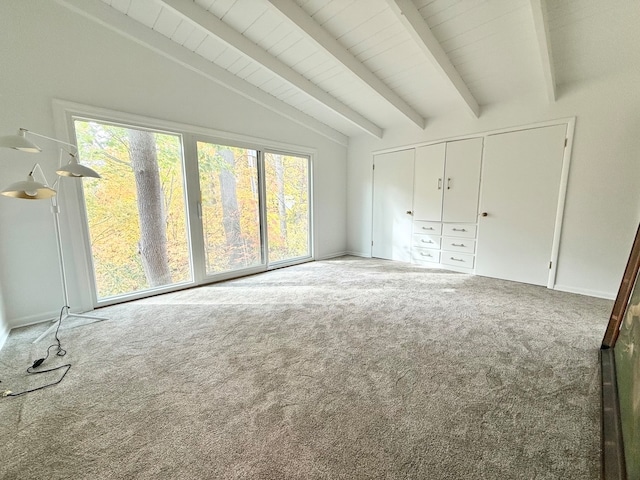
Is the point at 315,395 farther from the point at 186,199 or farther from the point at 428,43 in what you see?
→ the point at 428,43

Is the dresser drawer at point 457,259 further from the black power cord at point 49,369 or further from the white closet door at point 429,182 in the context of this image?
the black power cord at point 49,369

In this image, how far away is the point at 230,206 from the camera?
3648mm

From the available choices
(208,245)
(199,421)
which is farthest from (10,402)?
(208,245)

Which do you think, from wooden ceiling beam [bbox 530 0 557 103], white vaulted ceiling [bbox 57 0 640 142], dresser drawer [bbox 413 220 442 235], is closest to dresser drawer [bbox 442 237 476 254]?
dresser drawer [bbox 413 220 442 235]

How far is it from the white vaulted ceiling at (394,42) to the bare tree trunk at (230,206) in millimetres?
971

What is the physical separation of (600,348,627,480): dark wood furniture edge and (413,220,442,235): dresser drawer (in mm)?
2623

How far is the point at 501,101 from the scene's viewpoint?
336 cm

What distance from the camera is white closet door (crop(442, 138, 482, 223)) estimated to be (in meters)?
3.65

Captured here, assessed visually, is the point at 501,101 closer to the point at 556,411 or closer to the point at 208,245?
the point at 556,411

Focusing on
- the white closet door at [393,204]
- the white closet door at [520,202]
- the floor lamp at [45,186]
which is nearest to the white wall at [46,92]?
the floor lamp at [45,186]

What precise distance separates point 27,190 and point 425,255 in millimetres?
4601

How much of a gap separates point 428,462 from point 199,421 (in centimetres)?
110

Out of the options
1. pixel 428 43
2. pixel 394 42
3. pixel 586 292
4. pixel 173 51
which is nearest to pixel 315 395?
pixel 428 43

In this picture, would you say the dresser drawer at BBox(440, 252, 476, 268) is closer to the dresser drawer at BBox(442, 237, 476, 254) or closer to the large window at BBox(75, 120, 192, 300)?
the dresser drawer at BBox(442, 237, 476, 254)
